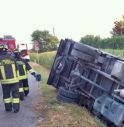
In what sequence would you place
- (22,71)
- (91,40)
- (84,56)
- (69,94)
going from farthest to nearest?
(91,40) → (22,71) → (69,94) → (84,56)

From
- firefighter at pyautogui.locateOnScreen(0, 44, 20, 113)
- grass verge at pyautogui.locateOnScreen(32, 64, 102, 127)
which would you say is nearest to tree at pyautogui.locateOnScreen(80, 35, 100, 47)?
grass verge at pyautogui.locateOnScreen(32, 64, 102, 127)

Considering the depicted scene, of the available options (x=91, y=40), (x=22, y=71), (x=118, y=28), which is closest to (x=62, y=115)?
(x=22, y=71)

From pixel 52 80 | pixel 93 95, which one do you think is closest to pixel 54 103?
pixel 93 95

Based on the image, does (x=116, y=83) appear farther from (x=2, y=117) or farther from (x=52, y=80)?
(x=52, y=80)

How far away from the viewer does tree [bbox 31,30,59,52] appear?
51850 millimetres

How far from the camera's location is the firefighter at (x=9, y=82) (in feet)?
34.3

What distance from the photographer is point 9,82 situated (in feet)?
34.3

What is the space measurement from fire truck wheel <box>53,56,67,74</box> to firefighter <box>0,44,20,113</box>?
2.74 m

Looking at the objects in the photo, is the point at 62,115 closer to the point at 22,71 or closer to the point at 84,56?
the point at 84,56

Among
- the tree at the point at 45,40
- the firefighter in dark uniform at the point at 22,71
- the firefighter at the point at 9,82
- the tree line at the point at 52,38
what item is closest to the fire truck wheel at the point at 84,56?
the firefighter at the point at 9,82

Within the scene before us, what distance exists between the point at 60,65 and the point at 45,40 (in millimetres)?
39315

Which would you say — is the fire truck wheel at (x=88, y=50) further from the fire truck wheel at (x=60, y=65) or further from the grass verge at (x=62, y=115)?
the fire truck wheel at (x=60, y=65)

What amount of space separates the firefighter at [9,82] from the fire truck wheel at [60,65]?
108 inches

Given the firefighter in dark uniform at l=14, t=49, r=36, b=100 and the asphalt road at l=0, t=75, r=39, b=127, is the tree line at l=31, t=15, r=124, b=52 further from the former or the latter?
the asphalt road at l=0, t=75, r=39, b=127
